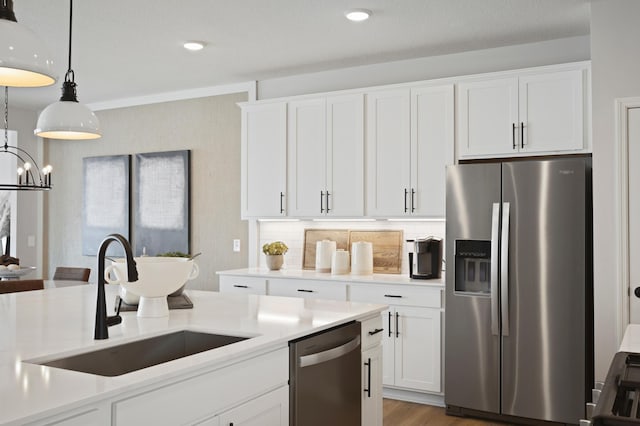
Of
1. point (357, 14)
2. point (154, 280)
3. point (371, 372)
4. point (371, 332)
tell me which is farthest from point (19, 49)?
point (357, 14)

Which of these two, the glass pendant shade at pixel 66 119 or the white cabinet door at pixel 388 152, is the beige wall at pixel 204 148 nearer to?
the white cabinet door at pixel 388 152

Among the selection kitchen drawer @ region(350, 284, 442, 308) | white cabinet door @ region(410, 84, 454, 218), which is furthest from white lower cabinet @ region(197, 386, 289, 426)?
white cabinet door @ region(410, 84, 454, 218)

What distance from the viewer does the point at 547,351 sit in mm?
3762

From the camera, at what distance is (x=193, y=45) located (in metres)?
4.41

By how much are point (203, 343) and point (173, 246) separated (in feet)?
12.6

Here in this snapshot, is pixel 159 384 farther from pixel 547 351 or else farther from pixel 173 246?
pixel 173 246

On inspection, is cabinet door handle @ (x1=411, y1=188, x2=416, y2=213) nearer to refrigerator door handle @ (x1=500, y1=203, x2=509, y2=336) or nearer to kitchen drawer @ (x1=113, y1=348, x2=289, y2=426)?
refrigerator door handle @ (x1=500, y1=203, x2=509, y2=336)

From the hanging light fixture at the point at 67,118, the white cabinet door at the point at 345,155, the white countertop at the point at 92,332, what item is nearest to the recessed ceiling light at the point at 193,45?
the white cabinet door at the point at 345,155

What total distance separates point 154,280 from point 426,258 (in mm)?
2549

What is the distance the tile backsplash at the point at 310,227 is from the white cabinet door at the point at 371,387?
6.68 feet

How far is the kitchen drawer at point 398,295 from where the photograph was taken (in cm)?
423

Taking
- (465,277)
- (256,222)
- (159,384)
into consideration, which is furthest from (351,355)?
(256,222)

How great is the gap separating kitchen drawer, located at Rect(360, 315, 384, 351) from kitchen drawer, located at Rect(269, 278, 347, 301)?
5.53 feet

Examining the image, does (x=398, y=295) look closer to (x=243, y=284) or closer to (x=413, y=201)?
(x=413, y=201)
